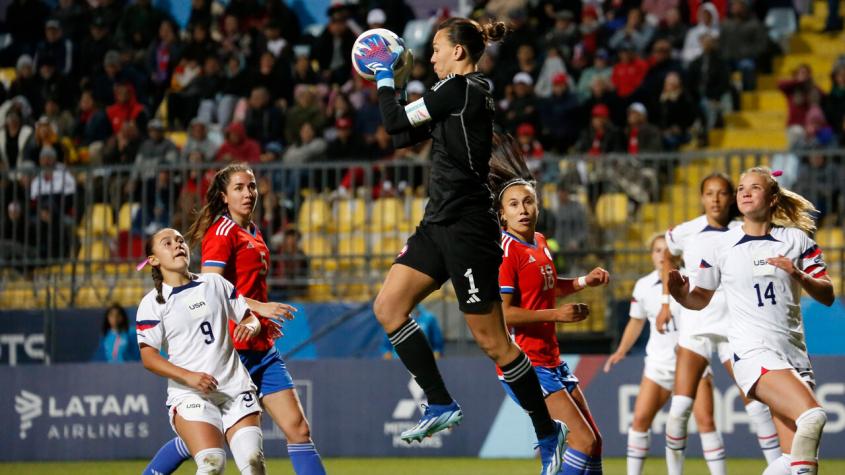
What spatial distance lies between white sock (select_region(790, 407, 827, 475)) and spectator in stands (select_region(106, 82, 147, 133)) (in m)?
14.4

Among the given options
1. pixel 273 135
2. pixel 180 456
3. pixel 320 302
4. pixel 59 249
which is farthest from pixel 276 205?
pixel 180 456

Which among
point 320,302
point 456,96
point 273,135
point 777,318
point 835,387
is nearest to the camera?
point 456,96

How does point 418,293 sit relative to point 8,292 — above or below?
above

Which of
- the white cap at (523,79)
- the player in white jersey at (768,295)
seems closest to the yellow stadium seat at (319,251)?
the white cap at (523,79)

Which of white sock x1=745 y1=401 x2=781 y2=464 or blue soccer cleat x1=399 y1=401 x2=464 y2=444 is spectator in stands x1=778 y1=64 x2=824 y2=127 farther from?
blue soccer cleat x1=399 y1=401 x2=464 y2=444

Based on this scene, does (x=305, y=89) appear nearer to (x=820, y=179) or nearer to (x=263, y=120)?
(x=263, y=120)

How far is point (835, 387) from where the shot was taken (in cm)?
1299

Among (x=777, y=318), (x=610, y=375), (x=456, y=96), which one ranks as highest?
(x=456, y=96)

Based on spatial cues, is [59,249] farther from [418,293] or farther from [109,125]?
[418,293]

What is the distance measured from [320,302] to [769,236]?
7482 mm

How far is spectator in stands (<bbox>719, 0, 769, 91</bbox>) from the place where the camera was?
1859 cm

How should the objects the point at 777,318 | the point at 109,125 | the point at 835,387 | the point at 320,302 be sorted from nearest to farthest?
the point at 777,318
the point at 835,387
the point at 320,302
the point at 109,125

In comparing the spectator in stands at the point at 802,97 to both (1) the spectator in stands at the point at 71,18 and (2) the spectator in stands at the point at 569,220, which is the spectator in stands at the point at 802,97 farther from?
(1) the spectator in stands at the point at 71,18

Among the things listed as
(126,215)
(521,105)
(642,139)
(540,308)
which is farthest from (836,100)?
(540,308)
